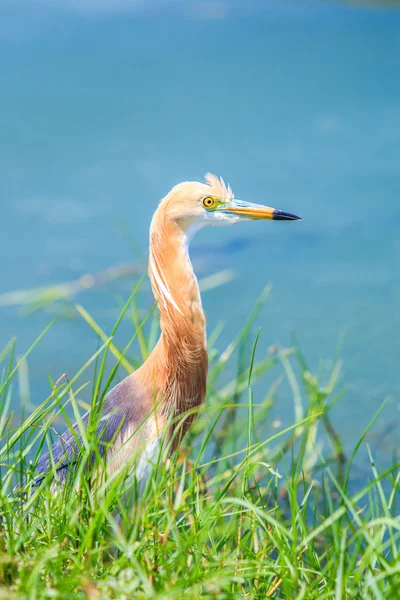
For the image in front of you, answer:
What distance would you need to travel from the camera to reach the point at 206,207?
1822 millimetres

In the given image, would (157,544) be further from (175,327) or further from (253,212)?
(253,212)

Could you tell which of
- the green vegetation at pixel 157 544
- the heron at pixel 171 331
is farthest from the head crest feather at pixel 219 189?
the green vegetation at pixel 157 544

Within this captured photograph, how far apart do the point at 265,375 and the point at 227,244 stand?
0.81 m

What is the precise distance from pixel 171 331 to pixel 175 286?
11 cm

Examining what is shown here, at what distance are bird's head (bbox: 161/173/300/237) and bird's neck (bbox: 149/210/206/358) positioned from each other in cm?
2

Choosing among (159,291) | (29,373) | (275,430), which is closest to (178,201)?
(159,291)

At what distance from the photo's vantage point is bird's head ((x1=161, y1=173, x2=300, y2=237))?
70.4 inches

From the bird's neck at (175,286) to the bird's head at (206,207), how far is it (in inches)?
1.0

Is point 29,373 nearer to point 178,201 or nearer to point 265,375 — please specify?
point 265,375

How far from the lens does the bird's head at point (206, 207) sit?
1789mm

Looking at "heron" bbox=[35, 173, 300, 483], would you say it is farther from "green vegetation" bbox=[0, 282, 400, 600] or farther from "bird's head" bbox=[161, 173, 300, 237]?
"green vegetation" bbox=[0, 282, 400, 600]

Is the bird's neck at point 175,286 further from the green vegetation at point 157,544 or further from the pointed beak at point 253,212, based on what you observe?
the green vegetation at point 157,544

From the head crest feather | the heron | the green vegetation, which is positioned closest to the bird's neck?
the heron

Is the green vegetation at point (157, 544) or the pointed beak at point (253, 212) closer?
the green vegetation at point (157, 544)
